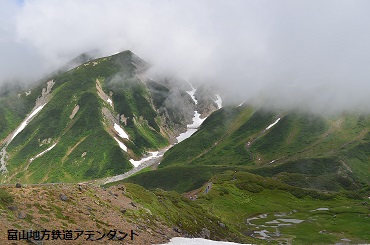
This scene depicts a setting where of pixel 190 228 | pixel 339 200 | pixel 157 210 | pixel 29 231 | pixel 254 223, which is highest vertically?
pixel 29 231

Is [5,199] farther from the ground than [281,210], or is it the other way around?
[5,199]

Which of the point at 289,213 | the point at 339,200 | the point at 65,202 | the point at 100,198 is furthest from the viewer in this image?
the point at 339,200

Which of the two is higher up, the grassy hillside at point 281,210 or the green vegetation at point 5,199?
the green vegetation at point 5,199

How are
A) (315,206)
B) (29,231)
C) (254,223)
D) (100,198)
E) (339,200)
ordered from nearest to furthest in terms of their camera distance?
(29,231), (100,198), (254,223), (315,206), (339,200)

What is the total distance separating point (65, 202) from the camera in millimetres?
39562

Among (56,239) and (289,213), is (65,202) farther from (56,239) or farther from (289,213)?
(289,213)

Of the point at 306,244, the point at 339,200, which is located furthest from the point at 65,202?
the point at 339,200

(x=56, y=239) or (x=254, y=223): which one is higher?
(x=56, y=239)

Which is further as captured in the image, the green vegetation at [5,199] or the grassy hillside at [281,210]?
the grassy hillside at [281,210]

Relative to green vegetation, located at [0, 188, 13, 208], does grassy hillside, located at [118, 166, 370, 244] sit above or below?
below

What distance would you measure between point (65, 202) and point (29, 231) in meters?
8.51

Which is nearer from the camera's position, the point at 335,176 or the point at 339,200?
the point at 339,200

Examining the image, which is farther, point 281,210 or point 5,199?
point 281,210

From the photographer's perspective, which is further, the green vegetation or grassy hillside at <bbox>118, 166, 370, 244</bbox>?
grassy hillside at <bbox>118, 166, 370, 244</bbox>
